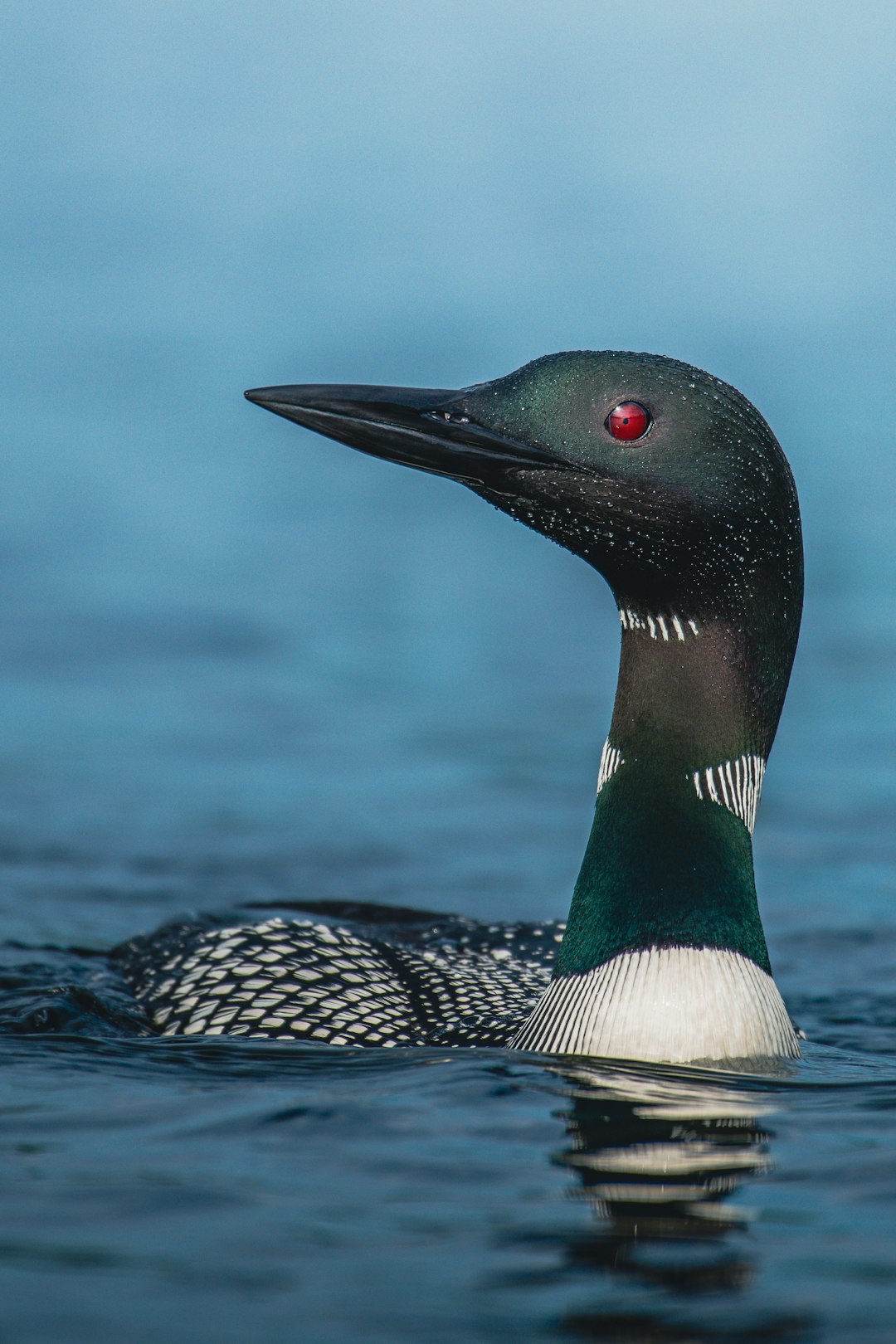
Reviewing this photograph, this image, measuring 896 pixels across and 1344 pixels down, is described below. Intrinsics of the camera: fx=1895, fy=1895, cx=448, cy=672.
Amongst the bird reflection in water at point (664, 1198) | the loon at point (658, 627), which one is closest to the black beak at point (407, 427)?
the loon at point (658, 627)

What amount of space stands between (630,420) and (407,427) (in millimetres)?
381

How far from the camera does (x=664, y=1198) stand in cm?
249

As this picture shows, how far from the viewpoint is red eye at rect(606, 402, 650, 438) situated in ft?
10.3

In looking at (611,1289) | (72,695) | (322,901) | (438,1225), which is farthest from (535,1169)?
(72,695)

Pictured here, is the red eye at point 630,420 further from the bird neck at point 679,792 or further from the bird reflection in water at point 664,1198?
the bird reflection in water at point 664,1198

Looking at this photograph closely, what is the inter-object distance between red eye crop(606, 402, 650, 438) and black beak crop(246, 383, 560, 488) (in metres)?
0.16

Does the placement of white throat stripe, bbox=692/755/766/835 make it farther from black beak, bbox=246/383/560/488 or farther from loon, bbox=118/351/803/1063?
black beak, bbox=246/383/560/488

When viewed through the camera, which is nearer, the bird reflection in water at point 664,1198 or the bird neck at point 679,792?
the bird reflection in water at point 664,1198

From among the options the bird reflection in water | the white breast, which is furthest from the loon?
the bird reflection in water

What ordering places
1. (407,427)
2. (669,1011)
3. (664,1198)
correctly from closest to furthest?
1. (664,1198)
2. (669,1011)
3. (407,427)

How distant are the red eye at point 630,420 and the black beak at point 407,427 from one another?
157 mm

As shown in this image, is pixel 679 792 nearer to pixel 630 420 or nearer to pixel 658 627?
pixel 658 627

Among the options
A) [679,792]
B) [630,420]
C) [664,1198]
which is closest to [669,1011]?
[679,792]

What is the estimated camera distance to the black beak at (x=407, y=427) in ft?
10.6
